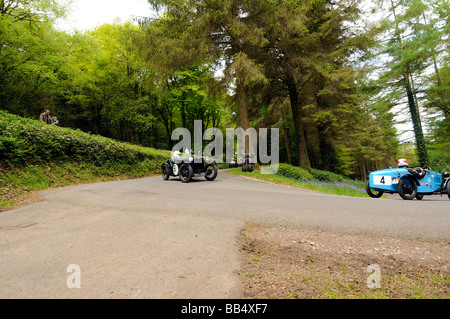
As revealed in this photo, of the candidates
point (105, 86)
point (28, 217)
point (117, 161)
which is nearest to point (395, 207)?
point (28, 217)

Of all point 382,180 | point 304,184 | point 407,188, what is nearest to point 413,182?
point 407,188

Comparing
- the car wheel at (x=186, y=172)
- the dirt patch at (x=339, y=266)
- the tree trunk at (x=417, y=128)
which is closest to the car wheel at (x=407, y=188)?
the dirt patch at (x=339, y=266)

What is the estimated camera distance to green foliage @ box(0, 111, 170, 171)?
8922 millimetres

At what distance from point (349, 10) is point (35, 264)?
18.9 metres

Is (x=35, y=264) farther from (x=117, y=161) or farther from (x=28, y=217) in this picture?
(x=117, y=161)

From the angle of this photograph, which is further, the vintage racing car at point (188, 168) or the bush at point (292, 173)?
the bush at point (292, 173)

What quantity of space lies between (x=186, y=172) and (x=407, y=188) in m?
8.37

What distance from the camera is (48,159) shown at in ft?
34.0

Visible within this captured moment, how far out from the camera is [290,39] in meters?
14.0

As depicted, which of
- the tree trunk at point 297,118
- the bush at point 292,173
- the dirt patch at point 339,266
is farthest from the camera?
the tree trunk at point 297,118

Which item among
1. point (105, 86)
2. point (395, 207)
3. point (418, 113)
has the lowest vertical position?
point (395, 207)

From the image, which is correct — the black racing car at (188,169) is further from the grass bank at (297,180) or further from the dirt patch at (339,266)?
the dirt patch at (339,266)

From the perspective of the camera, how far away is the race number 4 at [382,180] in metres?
7.95

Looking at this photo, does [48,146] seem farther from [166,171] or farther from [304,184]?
[304,184]
